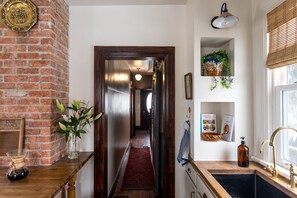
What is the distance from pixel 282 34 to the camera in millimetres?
1476

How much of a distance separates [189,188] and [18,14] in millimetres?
2284

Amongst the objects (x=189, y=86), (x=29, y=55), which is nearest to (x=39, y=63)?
(x=29, y=55)

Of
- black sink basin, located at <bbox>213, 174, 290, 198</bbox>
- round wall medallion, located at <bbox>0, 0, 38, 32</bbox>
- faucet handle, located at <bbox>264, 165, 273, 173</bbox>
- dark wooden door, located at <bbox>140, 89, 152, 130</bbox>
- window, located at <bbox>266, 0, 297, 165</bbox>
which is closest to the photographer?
window, located at <bbox>266, 0, 297, 165</bbox>

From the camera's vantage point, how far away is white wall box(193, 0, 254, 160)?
1857 mm

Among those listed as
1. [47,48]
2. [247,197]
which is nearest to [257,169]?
[247,197]

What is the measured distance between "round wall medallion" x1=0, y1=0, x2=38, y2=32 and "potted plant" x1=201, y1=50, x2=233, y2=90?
163 centimetres

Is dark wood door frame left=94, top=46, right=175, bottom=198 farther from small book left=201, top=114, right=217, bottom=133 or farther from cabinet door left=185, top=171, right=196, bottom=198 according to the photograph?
small book left=201, top=114, right=217, bottom=133

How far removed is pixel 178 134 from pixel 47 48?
159 centimetres

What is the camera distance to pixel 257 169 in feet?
5.34

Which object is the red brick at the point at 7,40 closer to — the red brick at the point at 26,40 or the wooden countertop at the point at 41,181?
the red brick at the point at 26,40

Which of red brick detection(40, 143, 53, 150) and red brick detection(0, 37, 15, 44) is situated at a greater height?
red brick detection(0, 37, 15, 44)

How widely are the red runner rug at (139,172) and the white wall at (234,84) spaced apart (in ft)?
6.32

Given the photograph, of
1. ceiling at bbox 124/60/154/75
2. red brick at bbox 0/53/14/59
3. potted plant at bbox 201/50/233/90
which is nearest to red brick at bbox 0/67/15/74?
red brick at bbox 0/53/14/59

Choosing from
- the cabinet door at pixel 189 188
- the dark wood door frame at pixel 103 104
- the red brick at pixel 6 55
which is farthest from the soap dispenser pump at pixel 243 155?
the red brick at pixel 6 55
